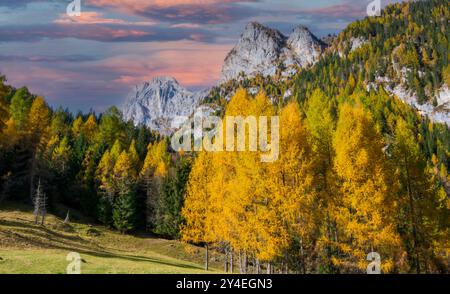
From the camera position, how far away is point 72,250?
3228cm

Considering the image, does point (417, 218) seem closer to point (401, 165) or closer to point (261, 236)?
point (401, 165)

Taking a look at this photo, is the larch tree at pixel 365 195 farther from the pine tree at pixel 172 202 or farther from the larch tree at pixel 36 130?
the larch tree at pixel 36 130

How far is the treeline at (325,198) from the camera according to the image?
21.3m

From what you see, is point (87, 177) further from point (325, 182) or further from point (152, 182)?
point (325, 182)

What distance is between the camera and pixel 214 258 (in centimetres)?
5284

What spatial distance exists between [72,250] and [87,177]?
4400cm

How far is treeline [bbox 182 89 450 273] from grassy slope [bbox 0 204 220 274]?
18.1 ft

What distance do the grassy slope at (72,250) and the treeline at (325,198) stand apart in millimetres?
5526

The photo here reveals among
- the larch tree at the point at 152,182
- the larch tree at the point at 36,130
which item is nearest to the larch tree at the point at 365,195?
the larch tree at the point at 152,182

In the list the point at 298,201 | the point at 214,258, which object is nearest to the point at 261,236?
the point at 298,201

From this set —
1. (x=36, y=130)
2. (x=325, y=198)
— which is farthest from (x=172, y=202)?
(x=325, y=198)

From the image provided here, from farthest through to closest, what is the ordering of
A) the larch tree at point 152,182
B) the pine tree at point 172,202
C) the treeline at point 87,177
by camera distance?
1. the larch tree at point 152,182
2. the treeline at point 87,177
3. the pine tree at point 172,202

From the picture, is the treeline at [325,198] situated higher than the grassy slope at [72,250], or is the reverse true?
the treeline at [325,198]

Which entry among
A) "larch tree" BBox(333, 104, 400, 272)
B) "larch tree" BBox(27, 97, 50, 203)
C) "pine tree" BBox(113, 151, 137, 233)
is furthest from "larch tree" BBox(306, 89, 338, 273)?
"larch tree" BBox(27, 97, 50, 203)
